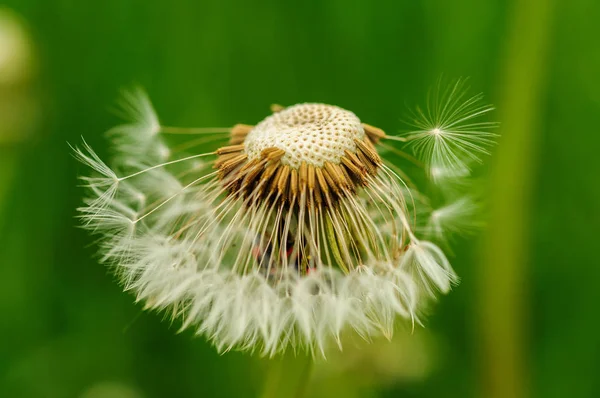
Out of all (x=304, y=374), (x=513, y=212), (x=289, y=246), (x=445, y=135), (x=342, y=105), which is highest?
(x=342, y=105)

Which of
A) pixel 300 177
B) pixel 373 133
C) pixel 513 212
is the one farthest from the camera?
pixel 513 212

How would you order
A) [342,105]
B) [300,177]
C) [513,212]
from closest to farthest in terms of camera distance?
1. [300,177]
2. [513,212]
3. [342,105]

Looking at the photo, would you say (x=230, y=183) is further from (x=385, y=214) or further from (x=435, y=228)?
(x=435, y=228)

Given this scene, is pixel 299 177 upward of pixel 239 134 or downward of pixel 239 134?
downward

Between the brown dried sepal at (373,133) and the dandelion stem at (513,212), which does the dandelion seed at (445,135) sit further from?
the dandelion stem at (513,212)

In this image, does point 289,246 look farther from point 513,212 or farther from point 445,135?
point 513,212

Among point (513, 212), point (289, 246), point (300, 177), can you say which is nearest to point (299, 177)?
point (300, 177)

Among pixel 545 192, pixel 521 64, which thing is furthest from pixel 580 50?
pixel 521 64

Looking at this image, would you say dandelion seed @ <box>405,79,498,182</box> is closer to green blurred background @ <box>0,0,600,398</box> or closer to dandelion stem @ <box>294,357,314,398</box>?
dandelion stem @ <box>294,357,314,398</box>
